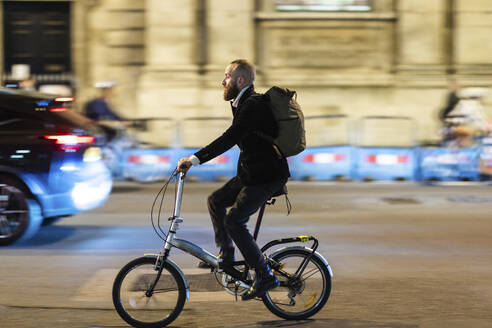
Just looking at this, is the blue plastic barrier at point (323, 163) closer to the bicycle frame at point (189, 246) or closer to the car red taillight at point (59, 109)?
the car red taillight at point (59, 109)

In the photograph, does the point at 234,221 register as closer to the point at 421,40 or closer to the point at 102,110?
the point at 102,110

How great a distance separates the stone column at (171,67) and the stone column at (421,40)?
462 centimetres

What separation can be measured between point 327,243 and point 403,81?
1067 cm

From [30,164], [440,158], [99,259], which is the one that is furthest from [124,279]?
[440,158]

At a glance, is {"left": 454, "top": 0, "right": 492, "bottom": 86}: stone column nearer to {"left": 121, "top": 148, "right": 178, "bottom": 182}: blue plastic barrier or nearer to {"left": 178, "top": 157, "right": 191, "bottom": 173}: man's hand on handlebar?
{"left": 121, "top": 148, "right": 178, "bottom": 182}: blue plastic barrier

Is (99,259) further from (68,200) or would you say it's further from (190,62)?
(190,62)

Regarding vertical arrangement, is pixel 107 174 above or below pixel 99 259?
above

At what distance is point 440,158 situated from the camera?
14.8m

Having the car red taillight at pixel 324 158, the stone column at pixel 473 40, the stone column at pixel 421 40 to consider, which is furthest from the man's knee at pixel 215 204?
the stone column at pixel 473 40

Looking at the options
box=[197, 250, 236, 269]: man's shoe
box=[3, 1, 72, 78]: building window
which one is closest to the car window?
box=[197, 250, 236, 269]: man's shoe

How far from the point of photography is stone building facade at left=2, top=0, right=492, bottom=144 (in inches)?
720

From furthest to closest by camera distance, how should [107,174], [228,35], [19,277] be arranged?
1. [228,35]
2. [107,174]
3. [19,277]

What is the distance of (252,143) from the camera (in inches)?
205

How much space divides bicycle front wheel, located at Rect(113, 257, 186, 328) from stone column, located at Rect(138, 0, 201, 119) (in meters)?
13.1
